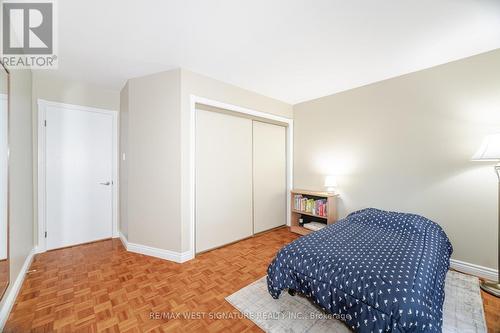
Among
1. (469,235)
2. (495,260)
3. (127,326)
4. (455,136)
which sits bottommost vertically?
(127,326)

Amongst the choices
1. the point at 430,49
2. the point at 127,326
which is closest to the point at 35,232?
the point at 127,326

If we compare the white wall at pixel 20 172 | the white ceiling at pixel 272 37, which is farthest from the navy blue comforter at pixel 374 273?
the white wall at pixel 20 172

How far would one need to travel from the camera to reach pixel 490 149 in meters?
1.93

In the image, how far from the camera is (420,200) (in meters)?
2.56

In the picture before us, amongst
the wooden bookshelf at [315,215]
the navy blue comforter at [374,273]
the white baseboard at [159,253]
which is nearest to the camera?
the navy blue comforter at [374,273]

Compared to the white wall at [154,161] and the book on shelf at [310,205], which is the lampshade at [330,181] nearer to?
the book on shelf at [310,205]

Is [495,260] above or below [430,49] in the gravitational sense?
below

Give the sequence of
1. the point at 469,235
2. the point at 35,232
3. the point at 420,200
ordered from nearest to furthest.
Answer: the point at 469,235 → the point at 420,200 → the point at 35,232

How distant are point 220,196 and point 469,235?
292 cm

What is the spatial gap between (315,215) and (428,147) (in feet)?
5.60

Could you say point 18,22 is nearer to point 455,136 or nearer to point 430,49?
point 430,49

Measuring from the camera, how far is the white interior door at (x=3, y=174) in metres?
1.58

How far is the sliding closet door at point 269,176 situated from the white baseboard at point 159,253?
1.30 meters

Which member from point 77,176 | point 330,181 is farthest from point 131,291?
point 330,181
